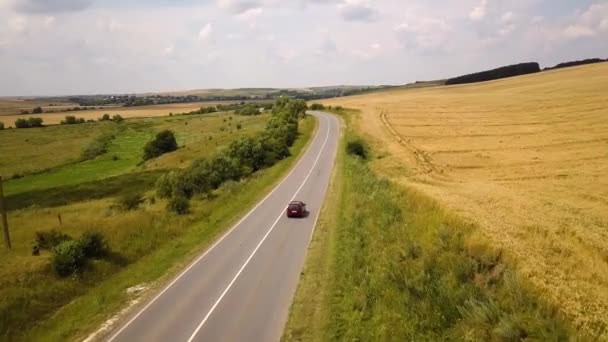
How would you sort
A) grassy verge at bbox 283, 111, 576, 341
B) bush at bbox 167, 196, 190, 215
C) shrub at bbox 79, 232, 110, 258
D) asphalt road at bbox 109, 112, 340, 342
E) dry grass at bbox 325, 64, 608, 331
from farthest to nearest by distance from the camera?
bush at bbox 167, 196, 190, 215 → shrub at bbox 79, 232, 110, 258 → asphalt road at bbox 109, 112, 340, 342 → dry grass at bbox 325, 64, 608, 331 → grassy verge at bbox 283, 111, 576, 341

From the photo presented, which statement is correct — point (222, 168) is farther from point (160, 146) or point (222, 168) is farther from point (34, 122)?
point (34, 122)

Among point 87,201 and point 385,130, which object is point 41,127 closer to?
point 87,201

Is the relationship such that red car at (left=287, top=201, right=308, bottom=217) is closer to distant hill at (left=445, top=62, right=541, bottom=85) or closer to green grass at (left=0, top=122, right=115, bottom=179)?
green grass at (left=0, top=122, right=115, bottom=179)

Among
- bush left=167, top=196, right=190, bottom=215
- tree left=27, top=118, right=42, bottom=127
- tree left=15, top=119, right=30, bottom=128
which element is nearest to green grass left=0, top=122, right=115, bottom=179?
tree left=15, top=119, right=30, bottom=128

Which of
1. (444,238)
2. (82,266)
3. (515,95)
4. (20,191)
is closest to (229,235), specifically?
(82,266)

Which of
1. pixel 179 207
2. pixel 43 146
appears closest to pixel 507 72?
pixel 43 146

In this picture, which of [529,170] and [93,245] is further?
[529,170]

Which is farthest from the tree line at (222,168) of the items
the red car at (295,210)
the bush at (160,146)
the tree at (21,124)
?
the tree at (21,124)
